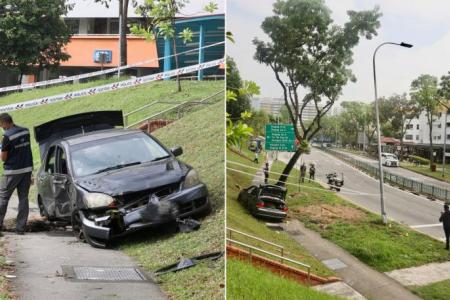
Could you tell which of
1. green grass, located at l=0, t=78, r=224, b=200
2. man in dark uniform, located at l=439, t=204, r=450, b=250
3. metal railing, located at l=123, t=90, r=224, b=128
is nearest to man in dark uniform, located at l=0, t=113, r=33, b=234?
green grass, located at l=0, t=78, r=224, b=200

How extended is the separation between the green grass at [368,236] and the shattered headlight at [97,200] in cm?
66

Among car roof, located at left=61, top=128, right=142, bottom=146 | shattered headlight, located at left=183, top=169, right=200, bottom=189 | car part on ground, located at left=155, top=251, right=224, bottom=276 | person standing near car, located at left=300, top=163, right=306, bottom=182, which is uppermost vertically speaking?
car roof, located at left=61, top=128, right=142, bottom=146

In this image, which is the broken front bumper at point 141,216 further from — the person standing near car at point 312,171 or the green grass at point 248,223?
the person standing near car at point 312,171

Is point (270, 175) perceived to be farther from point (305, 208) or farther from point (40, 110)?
point (40, 110)

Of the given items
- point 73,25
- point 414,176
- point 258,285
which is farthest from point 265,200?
point 73,25

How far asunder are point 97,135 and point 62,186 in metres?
0.25

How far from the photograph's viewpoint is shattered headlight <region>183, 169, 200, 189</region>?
2.08 m

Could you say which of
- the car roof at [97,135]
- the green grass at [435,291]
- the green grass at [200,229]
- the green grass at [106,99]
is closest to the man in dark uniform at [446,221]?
Answer: the green grass at [435,291]

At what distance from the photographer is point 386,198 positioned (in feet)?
6.55

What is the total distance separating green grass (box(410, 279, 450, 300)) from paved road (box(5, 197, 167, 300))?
0.95m

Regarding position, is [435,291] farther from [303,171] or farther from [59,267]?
[59,267]

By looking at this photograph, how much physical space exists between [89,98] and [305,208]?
3.26 ft

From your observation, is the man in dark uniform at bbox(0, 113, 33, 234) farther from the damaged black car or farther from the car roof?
the car roof

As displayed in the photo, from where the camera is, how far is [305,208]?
211 cm
